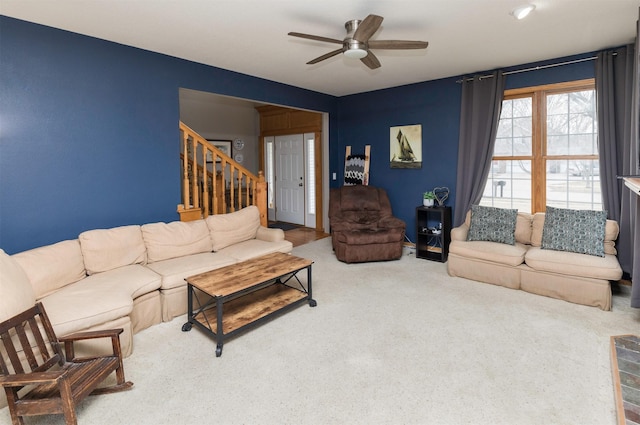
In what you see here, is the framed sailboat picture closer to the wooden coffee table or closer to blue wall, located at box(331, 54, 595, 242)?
blue wall, located at box(331, 54, 595, 242)

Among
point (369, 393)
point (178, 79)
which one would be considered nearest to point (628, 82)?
point (369, 393)

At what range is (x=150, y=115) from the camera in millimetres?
3812

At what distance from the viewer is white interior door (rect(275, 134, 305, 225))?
730cm

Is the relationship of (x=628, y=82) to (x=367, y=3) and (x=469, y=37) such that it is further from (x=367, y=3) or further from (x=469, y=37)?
(x=367, y=3)

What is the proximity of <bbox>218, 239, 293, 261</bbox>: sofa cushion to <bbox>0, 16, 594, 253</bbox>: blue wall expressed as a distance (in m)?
0.85

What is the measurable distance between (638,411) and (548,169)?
129 inches

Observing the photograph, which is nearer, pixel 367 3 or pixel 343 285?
pixel 367 3

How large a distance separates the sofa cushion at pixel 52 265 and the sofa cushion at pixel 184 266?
60 cm

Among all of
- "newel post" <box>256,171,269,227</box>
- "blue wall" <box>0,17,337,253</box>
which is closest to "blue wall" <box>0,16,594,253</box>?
"blue wall" <box>0,17,337,253</box>

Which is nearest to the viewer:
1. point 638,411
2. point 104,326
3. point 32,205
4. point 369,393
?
point 638,411

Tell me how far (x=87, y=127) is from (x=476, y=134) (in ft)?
15.0

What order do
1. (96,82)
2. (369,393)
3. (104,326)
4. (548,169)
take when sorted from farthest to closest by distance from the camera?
(548,169), (96,82), (104,326), (369,393)

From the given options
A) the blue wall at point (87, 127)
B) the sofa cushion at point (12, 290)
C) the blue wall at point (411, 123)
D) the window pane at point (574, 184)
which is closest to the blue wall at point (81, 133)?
the blue wall at point (87, 127)

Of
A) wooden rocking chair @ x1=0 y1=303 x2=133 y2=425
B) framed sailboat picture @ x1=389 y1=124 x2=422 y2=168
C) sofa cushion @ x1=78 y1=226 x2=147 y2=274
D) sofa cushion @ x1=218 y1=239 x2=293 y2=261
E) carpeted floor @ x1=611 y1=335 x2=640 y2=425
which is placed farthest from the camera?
framed sailboat picture @ x1=389 y1=124 x2=422 y2=168
